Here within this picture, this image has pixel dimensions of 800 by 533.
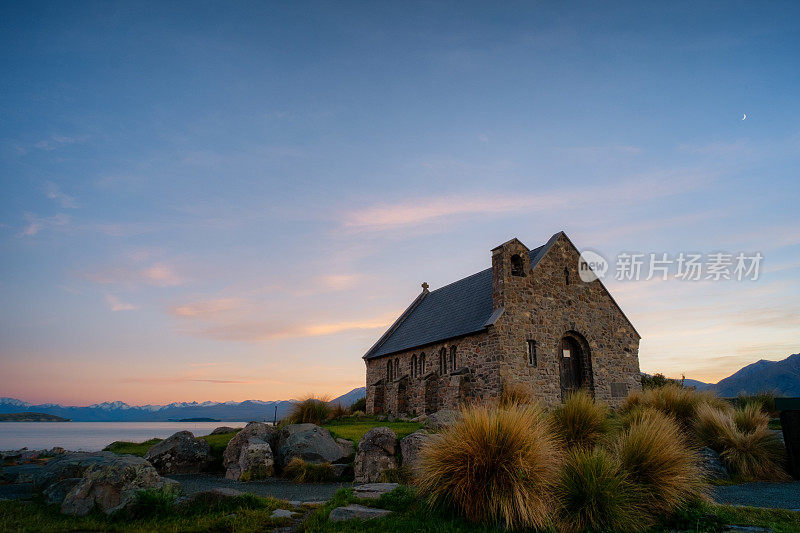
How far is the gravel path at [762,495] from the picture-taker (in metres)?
8.77

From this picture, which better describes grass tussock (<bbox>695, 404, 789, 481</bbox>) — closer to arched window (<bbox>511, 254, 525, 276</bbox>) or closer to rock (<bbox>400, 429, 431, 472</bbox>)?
rock (<bbox>400, 429, 431, 472</bbox>)

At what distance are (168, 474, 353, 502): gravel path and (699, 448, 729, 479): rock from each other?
30.0 ft

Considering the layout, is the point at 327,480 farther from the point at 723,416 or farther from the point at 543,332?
the point at 543,332

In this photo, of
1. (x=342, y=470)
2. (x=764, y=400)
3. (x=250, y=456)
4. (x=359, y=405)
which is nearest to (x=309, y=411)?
(x=250, y=456)

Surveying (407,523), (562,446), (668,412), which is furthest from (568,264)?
(407,523)

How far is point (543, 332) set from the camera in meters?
23.1

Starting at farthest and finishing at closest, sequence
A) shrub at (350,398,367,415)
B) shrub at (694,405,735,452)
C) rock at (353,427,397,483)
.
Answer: shrub at (350,398,367,415), rock at (353,427,397,483), shrub at (694,405,735,452)

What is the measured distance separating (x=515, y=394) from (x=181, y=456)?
12.8 m

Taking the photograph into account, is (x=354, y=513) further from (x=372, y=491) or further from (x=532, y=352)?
(x=532, y=352)

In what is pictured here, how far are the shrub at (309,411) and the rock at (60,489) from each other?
41.2ft

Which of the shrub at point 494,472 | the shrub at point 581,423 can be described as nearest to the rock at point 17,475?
the shrub at point 494,472

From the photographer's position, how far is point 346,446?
1564cm

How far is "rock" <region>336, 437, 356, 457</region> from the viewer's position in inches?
599

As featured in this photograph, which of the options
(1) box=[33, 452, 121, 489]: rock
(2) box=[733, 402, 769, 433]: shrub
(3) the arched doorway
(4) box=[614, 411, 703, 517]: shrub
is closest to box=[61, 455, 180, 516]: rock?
(1) box=[33, 452, 121, 489]: rock
